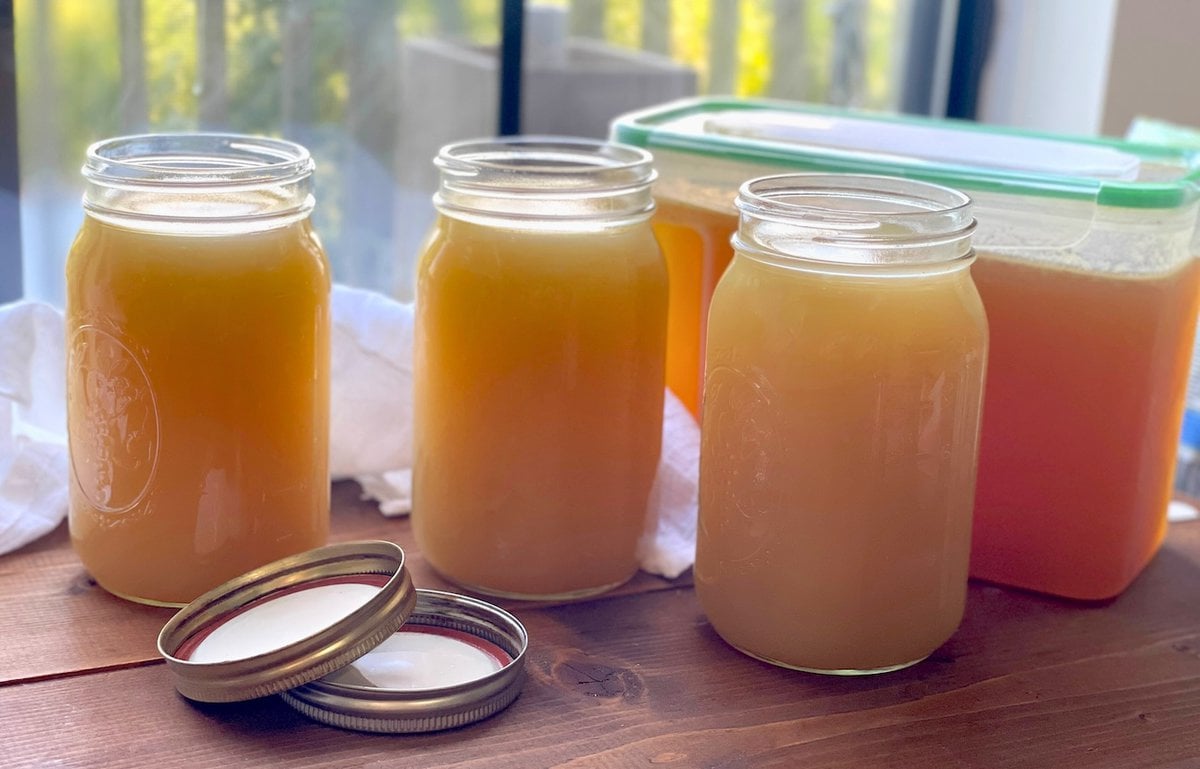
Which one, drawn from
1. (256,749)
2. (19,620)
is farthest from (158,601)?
(256,749)

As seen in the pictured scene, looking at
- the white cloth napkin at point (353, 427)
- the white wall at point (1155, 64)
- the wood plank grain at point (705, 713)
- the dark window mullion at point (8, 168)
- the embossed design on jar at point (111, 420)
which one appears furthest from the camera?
the white wall at point (1155, 64)

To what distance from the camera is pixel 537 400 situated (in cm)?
79

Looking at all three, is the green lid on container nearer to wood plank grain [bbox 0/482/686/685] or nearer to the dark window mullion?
wood plank grain [bbox 0/482/686/685]

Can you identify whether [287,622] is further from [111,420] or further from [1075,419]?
[1075,419]

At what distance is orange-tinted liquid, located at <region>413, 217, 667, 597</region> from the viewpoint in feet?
2.58

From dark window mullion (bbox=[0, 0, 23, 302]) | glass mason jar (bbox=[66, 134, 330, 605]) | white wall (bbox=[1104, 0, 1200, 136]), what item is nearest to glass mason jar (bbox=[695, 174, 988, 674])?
glass mason jar (bbox=[66, 134, 330, 605])

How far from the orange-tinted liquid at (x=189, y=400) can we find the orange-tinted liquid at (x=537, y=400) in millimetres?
80

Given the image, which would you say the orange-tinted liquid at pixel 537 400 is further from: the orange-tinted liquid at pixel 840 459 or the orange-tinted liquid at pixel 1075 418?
the orange-tinted liquid at pixel 1075 418

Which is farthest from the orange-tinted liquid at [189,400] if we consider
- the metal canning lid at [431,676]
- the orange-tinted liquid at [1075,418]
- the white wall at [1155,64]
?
the white wall at [1155,64]

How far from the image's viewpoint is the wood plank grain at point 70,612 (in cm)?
73

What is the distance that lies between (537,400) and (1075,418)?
34cm

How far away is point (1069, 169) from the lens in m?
0.90

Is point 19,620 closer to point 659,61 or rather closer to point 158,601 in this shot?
point 158,601

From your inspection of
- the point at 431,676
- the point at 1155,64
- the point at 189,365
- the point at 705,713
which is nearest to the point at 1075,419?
the point at 705,713
